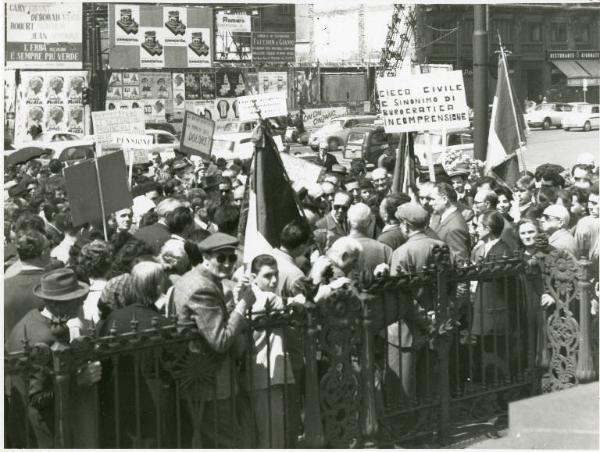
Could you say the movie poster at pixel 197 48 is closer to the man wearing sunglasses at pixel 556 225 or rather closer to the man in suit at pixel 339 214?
the man in suit at pixel 339 214

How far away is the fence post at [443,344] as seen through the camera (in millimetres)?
6164

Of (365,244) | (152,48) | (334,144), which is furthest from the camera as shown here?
(152,48)

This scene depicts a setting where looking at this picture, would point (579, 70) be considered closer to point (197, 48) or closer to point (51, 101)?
point (197, 48)

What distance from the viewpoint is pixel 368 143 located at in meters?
32.0

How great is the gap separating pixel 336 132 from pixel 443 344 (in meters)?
33.9

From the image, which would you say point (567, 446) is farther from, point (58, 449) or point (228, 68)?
point (228, 68)

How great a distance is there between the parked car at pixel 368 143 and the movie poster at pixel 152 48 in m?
15.2

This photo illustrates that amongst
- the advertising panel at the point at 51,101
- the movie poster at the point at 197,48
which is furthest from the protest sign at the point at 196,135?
the movie poster at the point at 197,48

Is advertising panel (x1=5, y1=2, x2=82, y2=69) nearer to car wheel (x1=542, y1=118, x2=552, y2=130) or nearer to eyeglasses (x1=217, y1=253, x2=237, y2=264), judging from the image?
car wheel (x1=542, y1=118, x2=552, y2=130)

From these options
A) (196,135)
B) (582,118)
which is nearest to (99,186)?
(196,135)

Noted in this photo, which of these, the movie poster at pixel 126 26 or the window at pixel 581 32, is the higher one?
the window at pixel 581 32

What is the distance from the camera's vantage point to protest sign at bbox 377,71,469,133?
36.2ft

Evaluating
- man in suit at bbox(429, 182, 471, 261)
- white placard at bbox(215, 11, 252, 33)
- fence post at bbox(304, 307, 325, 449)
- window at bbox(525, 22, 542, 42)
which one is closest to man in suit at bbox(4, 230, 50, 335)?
fence post at bbox(304, 307, 325, 449)

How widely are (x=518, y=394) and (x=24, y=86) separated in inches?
1495
